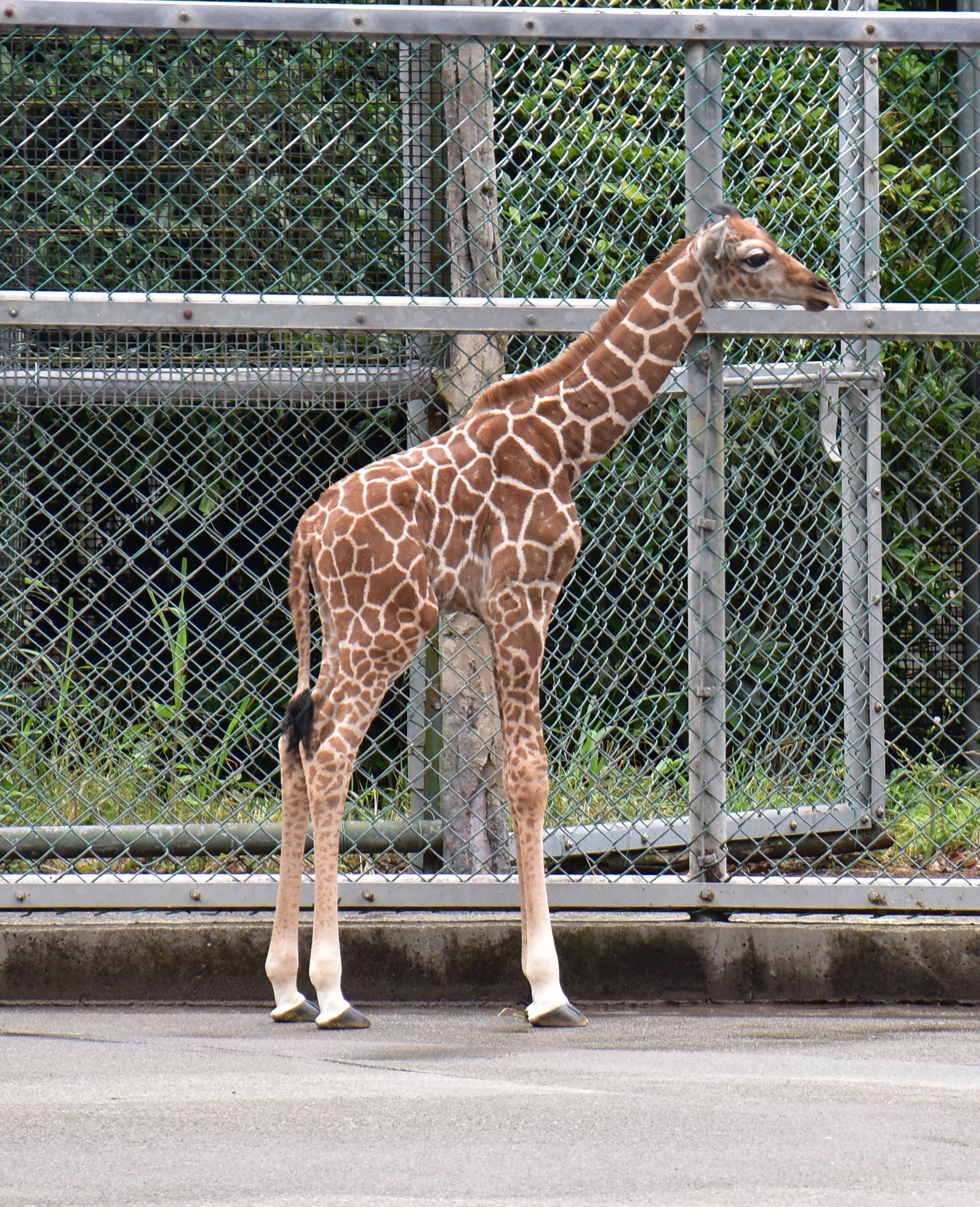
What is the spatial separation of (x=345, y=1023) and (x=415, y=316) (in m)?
1.99

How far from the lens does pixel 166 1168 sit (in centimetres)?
279

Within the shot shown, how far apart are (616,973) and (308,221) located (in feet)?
9.63

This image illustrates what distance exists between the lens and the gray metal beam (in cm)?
430

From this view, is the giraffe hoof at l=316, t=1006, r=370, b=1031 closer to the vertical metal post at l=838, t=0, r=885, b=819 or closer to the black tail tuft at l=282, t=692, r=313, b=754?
the black tail tuft at l=282, t=692, r=313, b=754

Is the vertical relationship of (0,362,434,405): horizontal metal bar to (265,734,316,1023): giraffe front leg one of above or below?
above

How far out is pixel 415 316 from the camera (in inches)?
171

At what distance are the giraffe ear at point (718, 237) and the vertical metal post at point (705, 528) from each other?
173 millimetres

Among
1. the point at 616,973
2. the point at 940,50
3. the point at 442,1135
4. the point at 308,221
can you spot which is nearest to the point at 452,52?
the point at 308,221

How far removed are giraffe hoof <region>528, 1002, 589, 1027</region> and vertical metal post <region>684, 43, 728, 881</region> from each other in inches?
23.9

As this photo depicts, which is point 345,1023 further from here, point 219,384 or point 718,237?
point 718,237

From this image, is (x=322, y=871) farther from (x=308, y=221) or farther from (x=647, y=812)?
(x=308, y=221)

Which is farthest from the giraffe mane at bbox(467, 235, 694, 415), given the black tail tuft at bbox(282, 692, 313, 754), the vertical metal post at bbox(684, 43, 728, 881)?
the black tail tuft at bbox(282, 692, 313, 754)

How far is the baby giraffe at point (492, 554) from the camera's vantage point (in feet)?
13.3

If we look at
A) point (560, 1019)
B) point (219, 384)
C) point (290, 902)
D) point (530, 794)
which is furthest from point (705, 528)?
point (219, 384)
